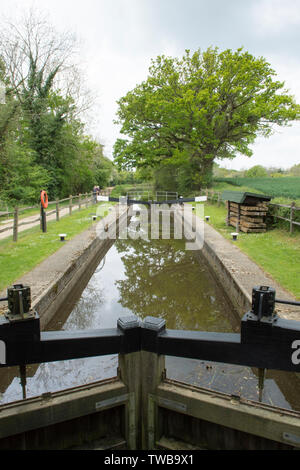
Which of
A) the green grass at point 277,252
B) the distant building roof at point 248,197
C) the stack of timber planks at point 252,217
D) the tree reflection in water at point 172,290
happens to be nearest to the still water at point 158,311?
the tree reflection in water at point 172,290

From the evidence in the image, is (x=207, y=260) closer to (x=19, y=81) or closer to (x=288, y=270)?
(x=288, y=270)

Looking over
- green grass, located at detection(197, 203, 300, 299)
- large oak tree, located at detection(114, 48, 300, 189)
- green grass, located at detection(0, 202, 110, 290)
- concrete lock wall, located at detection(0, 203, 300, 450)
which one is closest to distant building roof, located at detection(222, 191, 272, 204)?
green grass, located at detection(197, 203, 300, 299)

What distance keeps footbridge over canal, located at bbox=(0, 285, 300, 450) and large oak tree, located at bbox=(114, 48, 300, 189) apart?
1938 cm

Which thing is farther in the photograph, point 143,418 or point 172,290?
point 172,290

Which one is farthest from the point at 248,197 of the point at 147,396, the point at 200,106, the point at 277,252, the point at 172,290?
the point at 200,106

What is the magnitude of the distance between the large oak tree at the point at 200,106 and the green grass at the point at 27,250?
13.0 meters

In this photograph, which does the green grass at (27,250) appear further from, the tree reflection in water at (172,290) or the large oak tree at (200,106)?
the large oak tree at (200,106)

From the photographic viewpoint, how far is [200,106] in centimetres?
2055

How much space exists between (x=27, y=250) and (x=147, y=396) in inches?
241

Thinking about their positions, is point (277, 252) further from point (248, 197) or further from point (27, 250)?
point (27, 250)

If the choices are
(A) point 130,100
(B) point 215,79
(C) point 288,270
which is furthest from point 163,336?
(A) point 130,100

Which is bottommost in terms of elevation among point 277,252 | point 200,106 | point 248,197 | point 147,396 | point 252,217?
point 147,396

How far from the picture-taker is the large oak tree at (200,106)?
63.9ft

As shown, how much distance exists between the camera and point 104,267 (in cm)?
766
